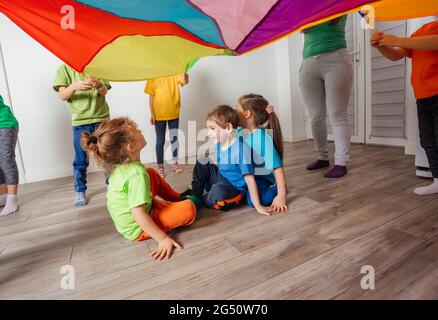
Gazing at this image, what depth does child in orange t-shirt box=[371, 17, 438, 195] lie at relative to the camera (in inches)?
41.4

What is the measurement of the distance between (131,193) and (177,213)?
0.20 metres

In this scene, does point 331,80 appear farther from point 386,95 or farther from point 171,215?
point 171,215

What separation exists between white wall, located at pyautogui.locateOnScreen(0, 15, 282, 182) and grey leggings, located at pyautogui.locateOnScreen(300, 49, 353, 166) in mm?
1301

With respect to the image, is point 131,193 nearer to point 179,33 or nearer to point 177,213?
A: point 177,213

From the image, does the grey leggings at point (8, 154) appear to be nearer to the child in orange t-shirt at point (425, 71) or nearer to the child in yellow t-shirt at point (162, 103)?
the child in yellow t-shirt at point (162, 103)

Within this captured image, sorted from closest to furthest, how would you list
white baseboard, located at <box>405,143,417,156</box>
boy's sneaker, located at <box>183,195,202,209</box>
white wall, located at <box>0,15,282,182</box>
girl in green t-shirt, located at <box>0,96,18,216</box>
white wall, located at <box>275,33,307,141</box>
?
boy's sneaker, located at <box>183,195,202,209</box> < girl in green t-shirt, located at <box>0,96,18,216</box> < white baseboard, located at <box>405,143,417,156</box> < white wall, located at <box>0,15,282,182</box> < white wall, located at <box>275,33,307,141</box>

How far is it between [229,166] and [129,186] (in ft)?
1.49

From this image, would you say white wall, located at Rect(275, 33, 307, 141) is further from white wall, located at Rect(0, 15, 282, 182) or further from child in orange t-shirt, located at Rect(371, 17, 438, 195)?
child in orange t-shirt, located at Rect(371, 17, 438, 195)

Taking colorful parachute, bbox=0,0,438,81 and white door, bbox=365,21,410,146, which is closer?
colorful parachute, bbox=0,0,438,81

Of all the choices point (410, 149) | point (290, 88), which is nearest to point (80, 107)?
point (410, 149)

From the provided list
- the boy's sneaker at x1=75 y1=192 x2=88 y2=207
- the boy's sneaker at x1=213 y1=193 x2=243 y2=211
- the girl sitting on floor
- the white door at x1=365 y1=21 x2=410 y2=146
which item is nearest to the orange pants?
the boy's sneaker at x1=213 y1=193 x2=243 y2=211

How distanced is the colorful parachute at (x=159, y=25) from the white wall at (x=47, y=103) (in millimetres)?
1160

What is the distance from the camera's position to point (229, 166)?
1.21 metres

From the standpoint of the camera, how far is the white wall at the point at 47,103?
2.12 m
